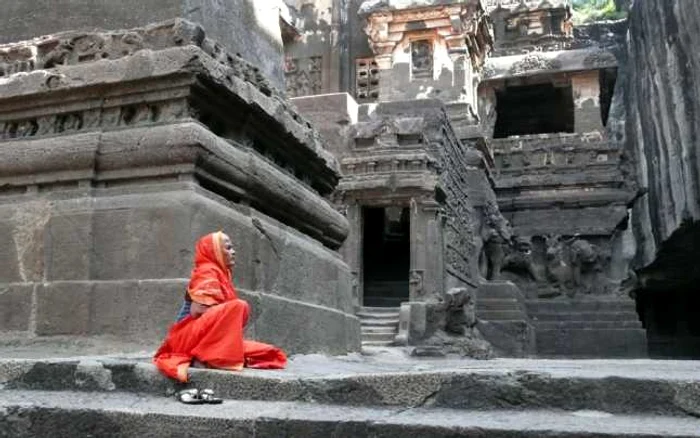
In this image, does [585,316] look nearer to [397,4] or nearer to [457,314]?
[457,314]

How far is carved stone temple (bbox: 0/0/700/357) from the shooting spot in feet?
11.9

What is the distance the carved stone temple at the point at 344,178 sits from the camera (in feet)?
11.9

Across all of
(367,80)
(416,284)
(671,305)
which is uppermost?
(367,80)

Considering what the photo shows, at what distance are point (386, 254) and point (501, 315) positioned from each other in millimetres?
3615

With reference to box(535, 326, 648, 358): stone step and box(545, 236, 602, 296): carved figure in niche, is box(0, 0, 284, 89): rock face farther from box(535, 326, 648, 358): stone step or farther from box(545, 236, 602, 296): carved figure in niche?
box(545, 236, 602, 296): carved figure in niche

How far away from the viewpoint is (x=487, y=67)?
23828 millimetres

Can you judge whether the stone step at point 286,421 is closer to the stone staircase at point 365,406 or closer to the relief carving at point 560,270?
the stone staircase at point 365,406

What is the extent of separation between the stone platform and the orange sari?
0.36 ft

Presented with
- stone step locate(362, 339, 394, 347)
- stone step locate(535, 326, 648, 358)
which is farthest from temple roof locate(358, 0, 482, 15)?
stone step locate(362, 339, 394, 347)

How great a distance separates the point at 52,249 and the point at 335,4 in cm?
2191

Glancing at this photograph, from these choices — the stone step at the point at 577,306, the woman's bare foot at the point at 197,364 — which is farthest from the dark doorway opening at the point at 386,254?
the woman's bare foot at the point at 197,364

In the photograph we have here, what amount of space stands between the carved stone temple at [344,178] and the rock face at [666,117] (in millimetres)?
385

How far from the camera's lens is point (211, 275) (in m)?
3.09

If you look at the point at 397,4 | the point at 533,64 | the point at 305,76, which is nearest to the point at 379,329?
the point at 397,4
